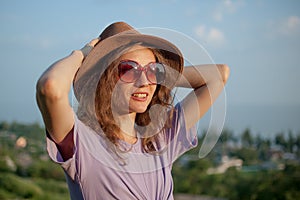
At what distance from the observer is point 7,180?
6.91 meters

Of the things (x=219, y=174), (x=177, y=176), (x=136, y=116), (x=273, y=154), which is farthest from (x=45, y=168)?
(x=136, y=116)

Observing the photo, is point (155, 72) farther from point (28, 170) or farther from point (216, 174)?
point (28, 170)

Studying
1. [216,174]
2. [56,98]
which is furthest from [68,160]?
[216,174]

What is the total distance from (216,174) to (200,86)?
18.5ft

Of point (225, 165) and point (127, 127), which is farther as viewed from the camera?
point (225, 165)

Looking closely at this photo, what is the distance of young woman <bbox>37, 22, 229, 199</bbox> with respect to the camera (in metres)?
1.06

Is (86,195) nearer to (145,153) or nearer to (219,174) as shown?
Result: (145,153)

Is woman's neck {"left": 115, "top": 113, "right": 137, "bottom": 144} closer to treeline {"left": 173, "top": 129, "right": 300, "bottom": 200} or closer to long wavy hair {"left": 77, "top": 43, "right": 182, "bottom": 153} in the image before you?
long wavy hair {"left": 77, "top": 43, "right": 182, "bottom": 153}

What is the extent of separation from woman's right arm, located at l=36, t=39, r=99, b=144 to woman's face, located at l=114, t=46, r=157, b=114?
0.18 metres

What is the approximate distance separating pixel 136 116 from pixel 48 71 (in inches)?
15.9

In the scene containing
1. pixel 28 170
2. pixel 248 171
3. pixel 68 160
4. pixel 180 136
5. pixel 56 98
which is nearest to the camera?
pixel 56 98

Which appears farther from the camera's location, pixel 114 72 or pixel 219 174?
pixel 219 174

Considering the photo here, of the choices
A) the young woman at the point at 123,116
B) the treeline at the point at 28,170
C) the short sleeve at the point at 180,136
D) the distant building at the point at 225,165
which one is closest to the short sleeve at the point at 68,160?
the young woman at the point at 123,116

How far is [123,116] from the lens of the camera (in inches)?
49.9
